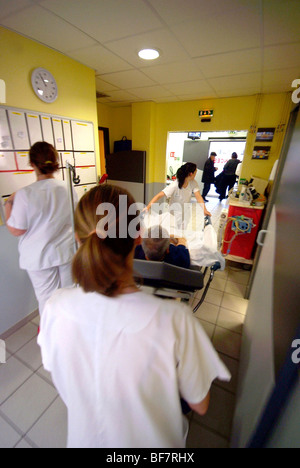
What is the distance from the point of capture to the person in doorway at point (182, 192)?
2.48 meters

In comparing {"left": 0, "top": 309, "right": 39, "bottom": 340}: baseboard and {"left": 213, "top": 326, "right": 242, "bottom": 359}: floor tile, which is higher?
{"left": 213, "top": 326, "right": 242, "bottom": 359}: floor tile

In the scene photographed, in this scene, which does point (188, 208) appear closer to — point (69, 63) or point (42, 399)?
point (69, 63)

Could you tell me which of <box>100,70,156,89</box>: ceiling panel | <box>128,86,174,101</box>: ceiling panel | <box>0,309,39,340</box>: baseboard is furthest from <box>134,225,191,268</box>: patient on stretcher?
<box>128,86,174,101</box>: ceiling panel

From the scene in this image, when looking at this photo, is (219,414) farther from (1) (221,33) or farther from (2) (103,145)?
(2) (103,145)

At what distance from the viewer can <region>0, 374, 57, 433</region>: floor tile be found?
Result: 1.24 meters

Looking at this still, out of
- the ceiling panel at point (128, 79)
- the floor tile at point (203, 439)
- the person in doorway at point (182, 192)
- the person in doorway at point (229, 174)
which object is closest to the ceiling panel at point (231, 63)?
the ceiling panel at point (128, 79)

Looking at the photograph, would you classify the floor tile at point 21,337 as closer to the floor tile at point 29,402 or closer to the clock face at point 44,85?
the floor tile at point 29,402

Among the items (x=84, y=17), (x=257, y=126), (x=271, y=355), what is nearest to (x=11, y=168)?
(x=84, y=17)

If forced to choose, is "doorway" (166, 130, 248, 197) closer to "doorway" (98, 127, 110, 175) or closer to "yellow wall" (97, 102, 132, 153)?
"yellow wall" (97, 102, 132, 153)

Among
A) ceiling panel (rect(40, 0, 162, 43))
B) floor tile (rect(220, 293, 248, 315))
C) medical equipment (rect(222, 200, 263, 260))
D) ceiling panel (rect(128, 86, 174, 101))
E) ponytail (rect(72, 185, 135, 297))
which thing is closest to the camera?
ponytail (rect(72, 185, 135, 297))

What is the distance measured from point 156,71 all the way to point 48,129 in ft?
5.03

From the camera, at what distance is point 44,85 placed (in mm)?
1889

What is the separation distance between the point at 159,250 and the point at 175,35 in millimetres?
1842

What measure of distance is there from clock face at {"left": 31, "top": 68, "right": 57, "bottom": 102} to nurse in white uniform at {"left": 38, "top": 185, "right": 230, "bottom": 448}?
75.3 inches
